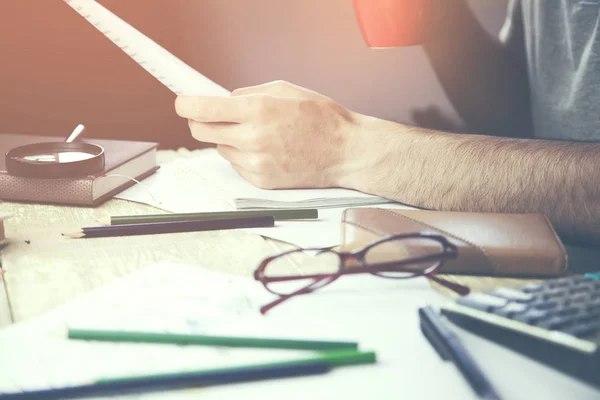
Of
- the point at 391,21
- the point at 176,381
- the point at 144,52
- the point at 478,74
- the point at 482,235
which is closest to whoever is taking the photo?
the point at 176,381

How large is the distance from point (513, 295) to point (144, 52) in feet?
2.16

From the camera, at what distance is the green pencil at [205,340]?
42 cm

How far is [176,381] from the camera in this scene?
0.38 m

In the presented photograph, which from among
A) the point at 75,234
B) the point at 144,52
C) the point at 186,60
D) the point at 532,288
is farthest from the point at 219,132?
the point at 532,288

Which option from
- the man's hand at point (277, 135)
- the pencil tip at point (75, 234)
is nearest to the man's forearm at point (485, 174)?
the man's hand at point (277, 135)

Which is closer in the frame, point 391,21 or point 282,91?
point 282,91

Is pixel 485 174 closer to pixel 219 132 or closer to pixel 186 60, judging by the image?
pixel 219 132

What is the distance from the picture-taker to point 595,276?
20.7 inches

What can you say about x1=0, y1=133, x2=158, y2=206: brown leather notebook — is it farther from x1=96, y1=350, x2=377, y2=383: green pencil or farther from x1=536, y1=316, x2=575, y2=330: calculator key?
x1=536, y1=316, x2=575, y2=330: calculator key

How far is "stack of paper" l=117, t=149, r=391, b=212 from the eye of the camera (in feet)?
2.62

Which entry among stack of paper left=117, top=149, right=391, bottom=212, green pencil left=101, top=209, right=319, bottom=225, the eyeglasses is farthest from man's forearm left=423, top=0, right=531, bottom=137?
the eyeglasses

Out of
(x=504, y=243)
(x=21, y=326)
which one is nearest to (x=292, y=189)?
(x=504, y=243)

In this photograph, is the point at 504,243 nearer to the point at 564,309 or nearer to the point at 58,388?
the point at 564,309

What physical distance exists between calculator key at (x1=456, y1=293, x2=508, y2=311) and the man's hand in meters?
0.45
